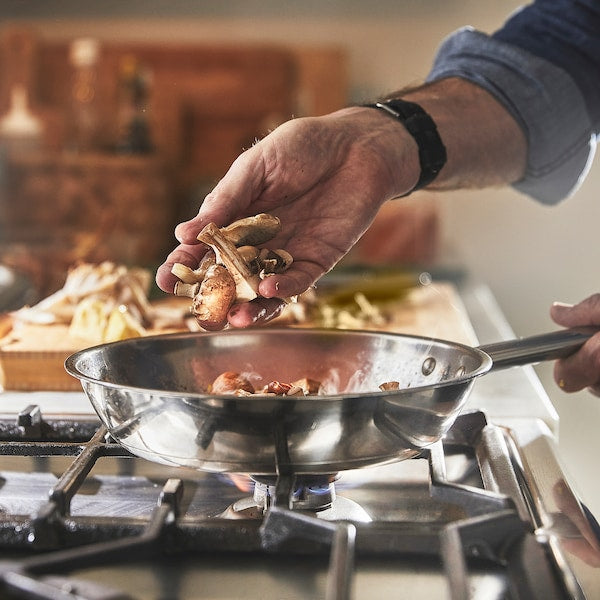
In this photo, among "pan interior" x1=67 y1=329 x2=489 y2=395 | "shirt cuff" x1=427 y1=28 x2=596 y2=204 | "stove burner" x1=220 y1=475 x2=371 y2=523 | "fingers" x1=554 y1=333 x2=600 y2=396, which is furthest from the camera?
"shirt cuff" x1=427 y1=28 x2=596 y2=204

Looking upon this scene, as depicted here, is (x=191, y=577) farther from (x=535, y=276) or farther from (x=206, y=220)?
(x=535, y=276)

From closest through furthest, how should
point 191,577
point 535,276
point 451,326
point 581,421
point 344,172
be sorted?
point 191,577, point 344,172, point 451,326, point 581,421, point 535,276

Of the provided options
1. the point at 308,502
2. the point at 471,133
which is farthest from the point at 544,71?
the point at 308,502

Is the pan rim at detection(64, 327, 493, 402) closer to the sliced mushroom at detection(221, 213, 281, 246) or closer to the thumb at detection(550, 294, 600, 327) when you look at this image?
the sliced mushroom at detection(221, 213, 281, 246)

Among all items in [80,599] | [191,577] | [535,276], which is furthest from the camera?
[535,276]

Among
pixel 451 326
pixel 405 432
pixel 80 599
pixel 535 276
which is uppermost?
pixel 535 276

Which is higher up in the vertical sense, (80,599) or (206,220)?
(206,220)

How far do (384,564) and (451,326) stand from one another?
1017mm

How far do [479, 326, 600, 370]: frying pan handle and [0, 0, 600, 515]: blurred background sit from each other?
3.09 meters

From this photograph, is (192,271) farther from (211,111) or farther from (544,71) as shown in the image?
(211,111)

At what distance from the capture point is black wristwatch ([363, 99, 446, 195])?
1189 mm

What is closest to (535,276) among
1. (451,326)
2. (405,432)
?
(451,326)

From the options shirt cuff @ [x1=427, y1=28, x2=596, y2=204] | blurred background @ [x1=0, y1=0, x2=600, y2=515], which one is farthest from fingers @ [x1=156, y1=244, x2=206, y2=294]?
blurred background @ [x1=0, y1=0, x2=600, y2=515]

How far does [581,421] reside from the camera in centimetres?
295
